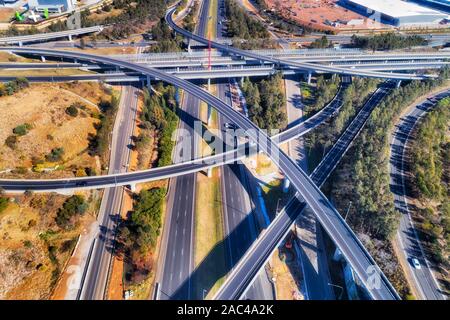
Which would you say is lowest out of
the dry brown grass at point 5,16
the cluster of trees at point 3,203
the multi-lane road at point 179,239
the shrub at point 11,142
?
the multi-lane road at point 179,239

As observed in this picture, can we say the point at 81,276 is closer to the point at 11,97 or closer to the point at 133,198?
the point at 133,198

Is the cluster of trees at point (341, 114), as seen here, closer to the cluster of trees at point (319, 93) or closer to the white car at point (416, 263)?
the cluster of trees at point (319, 93)

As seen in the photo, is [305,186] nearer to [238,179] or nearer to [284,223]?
[284,223]

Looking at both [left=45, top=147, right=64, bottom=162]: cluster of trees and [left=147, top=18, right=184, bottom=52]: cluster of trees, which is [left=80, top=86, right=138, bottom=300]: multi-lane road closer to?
[left=45, top=147, right=64, bottom=162]: cluster of trees

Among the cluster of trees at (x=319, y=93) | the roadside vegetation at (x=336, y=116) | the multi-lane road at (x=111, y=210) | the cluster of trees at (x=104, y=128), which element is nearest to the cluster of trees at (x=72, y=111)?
the cluster of trees at (x=104, y=128)

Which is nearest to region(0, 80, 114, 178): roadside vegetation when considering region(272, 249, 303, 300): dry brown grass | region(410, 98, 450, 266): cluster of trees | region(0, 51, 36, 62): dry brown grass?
region(0, 51, 36, 62): dry brown grass

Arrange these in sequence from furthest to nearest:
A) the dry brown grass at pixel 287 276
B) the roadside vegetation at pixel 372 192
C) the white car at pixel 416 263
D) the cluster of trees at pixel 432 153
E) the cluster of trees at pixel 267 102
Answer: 1. the cluster of trees at pixel 267 102
2. the cluster of trees at pixel 432 153
3. the roadside vegetation at pixel 372 192
4. the white car at pixel 416 263
5. the dry brown grass at pixel 287 276

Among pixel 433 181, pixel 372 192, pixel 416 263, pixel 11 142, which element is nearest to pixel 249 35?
pixel 433 181

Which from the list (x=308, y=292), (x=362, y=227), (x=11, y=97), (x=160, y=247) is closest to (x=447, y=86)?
(x=362, y=227)
